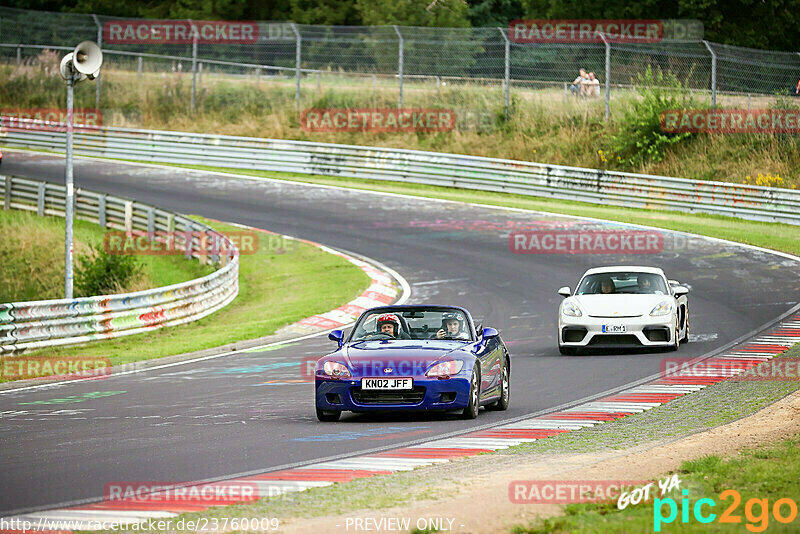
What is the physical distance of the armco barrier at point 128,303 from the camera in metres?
18.0

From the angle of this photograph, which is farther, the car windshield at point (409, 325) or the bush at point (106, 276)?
the bush at point (106, 276)

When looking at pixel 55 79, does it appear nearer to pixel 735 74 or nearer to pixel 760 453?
pixel 735 74

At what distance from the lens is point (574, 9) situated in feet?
196

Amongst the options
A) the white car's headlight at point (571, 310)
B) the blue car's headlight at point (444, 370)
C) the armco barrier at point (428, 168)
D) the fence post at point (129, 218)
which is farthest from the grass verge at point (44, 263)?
the blue car's headlight at point (444, 370)

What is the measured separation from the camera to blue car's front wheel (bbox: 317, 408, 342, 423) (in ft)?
37.7

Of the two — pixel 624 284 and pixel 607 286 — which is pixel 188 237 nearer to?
pixel 624 284

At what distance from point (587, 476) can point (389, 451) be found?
6.96ft

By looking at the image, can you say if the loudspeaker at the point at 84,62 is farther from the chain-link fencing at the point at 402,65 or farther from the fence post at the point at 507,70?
the fence post at the point at 507,70

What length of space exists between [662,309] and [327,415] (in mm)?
7108

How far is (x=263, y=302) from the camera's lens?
2450 centimetres

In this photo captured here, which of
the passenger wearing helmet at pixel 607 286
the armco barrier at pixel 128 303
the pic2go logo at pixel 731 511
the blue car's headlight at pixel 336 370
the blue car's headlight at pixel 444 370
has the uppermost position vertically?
the pic2go logo at pixel 731 511

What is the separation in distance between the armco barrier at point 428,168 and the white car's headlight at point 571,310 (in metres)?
15.4

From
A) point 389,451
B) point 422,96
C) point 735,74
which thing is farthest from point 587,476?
point 422,96

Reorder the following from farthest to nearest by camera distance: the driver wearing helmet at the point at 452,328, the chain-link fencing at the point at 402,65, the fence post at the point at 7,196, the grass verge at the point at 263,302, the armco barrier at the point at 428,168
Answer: the chain-link fencing at the point at 402,65 < the fence post at the point at 7,196 < the armco barrier at the point at 428,168 < the grass verge at the point at 263,302 < the driver wearing helmet at the point at 452,328
